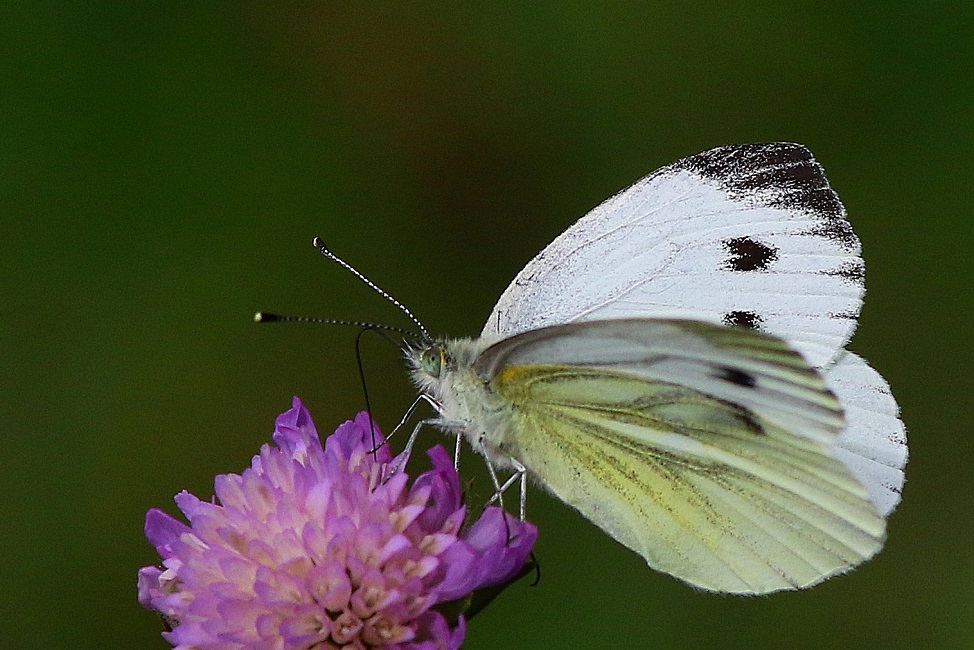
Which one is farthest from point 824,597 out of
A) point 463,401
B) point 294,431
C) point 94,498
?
point 94,498

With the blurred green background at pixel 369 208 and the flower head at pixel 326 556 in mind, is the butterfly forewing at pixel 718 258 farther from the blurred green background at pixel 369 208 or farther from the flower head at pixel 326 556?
the blurred green background at pixel 369 208

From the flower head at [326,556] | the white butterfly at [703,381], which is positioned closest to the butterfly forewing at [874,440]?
the white butterfly at [703,381]

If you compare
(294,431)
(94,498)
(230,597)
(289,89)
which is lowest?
(94,498)

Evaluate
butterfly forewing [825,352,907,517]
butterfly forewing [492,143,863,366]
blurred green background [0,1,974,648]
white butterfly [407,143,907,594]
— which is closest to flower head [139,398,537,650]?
white butterfly [407,143,907,594]

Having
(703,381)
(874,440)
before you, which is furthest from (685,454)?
(874,440)

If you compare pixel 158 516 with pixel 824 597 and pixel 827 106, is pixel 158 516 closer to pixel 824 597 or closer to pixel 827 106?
pixel 824 597
